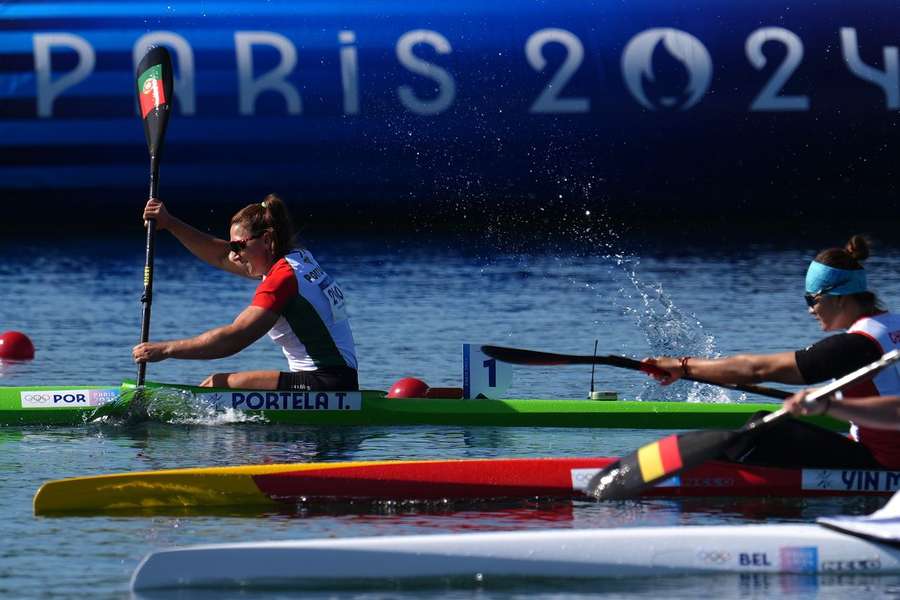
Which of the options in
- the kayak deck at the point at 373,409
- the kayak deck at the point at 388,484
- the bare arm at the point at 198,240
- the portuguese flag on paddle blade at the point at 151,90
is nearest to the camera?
the kayak deck at the point at 388,484

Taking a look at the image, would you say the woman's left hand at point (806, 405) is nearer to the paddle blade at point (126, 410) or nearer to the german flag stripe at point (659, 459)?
the german flag stripe at point (659, 459)

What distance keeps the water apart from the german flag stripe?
652 mm

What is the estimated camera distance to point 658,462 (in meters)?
8.18

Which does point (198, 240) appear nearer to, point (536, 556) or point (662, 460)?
point (662, 460)

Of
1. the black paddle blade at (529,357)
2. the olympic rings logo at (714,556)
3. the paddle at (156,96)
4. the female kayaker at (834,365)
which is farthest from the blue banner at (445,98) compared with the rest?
the olympic rings logo at (714,556)

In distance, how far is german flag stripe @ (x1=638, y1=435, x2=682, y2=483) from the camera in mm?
8148

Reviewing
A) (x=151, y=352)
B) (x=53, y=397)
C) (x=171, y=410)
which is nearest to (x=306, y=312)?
(x=151, y=352)

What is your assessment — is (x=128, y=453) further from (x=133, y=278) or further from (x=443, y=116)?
(x=443, y=116)

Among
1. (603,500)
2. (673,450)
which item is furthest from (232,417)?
(673,450)

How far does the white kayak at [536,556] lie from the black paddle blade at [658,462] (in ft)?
1.69

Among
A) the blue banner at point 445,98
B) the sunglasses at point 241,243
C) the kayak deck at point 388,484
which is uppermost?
the blue banner at point 445,98

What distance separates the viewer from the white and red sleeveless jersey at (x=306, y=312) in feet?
38.0

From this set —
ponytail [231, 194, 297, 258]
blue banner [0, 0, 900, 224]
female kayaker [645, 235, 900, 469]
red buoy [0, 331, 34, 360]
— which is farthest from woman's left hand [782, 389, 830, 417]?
blue banner [0, 0, 900, 224]

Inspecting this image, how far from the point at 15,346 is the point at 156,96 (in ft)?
12.2
